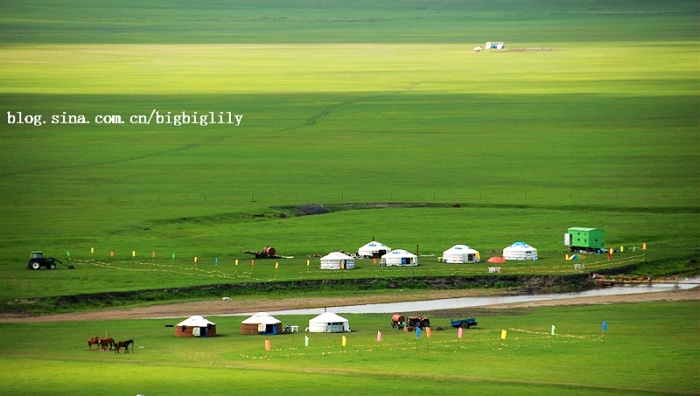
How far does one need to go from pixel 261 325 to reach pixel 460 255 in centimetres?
2166

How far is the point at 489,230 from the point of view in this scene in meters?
104

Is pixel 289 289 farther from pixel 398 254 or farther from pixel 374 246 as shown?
pixel 374 246

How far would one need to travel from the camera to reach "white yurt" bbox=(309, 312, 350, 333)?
73438 millimetres

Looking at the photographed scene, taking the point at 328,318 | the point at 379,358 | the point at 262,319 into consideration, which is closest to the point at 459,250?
the point at 328,318

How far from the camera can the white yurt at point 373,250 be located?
93.8 metres

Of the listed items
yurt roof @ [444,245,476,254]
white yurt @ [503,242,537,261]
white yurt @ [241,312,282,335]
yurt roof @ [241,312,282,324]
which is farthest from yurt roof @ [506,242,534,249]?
yurt roof @ [241,312,282,324]

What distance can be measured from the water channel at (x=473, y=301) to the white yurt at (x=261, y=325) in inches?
263

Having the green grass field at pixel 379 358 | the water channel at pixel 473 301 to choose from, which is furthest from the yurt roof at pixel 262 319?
the water channel at pixel 473 301

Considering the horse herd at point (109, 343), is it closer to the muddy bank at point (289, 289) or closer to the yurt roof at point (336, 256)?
the muddy bank at point (289, 289)

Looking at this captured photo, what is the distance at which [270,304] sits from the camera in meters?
82.3

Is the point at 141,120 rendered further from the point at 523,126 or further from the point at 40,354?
the point at 40,354

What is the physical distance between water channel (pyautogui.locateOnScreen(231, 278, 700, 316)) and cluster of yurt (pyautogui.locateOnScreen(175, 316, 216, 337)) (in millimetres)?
7803

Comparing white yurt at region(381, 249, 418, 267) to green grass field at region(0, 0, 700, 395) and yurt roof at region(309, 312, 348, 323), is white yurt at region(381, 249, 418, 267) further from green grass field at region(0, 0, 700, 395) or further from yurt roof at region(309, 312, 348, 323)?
yurt roof at region(309, 312, 348, 323)

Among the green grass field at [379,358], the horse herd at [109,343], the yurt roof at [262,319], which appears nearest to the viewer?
the green grass field at [379,358]
